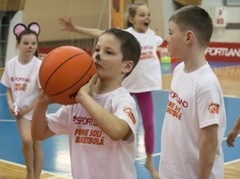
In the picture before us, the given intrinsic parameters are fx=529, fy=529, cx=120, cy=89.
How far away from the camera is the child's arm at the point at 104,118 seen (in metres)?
2.19

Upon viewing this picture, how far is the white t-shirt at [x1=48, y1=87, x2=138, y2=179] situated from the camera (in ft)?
7.66

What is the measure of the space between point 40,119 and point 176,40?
2.51 ft

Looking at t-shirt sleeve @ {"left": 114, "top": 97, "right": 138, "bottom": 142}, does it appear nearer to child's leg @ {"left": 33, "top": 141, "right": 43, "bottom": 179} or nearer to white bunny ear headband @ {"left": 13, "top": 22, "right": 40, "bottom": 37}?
child's leg @ {"left": 33, "top": 141, "right": 43, "bottom": 179}

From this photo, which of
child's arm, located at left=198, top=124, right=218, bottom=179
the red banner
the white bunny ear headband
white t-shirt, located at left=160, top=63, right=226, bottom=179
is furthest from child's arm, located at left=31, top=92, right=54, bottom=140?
the red banner

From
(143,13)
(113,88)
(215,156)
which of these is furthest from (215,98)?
(143,13)

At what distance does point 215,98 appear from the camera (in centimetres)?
244

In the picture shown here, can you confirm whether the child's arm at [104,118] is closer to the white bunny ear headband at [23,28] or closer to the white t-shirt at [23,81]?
the white t-shirt at [23,81]

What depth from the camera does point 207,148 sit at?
242 centimetres

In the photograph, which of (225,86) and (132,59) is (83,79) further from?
(225,86)

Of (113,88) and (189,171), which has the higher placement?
(113,88)

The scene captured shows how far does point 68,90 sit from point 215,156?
793mm

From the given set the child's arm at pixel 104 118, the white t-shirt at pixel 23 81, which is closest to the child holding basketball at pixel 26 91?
the white t-shirt at pixel 23 81

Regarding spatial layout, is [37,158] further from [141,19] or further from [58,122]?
[58,122]

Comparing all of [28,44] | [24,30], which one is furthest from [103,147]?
[24,30]
